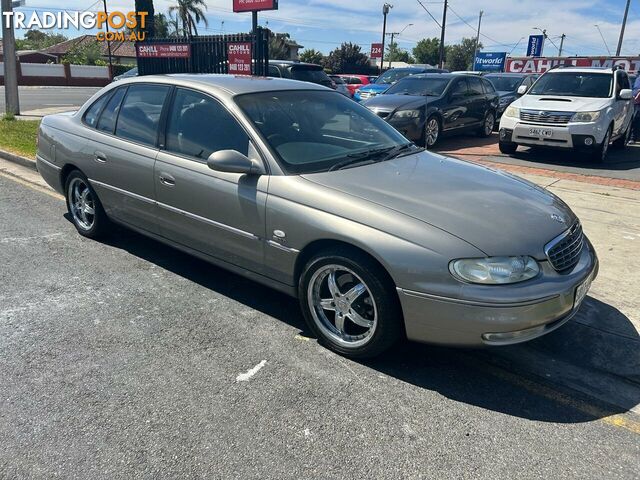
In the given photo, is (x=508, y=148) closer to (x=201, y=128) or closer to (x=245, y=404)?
(x=201, y=128)

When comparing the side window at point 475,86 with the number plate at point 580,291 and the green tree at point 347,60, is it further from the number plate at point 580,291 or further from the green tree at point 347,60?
the green tree at point 347,60

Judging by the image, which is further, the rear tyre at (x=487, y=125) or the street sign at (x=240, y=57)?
the rear tyre at (x=487, y=125)

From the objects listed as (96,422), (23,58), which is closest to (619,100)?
(96,422)

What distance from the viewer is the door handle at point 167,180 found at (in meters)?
3.99

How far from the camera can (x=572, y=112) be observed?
30.9 feet

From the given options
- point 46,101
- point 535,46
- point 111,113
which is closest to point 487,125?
point 111,113

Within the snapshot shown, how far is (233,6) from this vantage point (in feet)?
42.7

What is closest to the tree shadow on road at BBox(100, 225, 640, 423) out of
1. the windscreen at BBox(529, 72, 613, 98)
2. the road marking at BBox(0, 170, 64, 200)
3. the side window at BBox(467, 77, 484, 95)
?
the road marking at BBox(0, 170, 64, 200)

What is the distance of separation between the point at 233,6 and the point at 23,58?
4626 centimetres

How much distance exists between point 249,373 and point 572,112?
8528 mm

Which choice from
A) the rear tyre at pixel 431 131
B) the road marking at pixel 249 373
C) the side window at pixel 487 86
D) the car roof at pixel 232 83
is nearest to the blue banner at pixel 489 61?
the side window at pixel 487 86

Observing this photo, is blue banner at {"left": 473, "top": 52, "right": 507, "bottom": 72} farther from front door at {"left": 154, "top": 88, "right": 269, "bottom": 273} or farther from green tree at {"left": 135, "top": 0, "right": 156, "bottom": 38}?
front door at {"left": 154, "top": 88, "right": 269, "bottom": 273}

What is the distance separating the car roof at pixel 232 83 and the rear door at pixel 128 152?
0.11 meters

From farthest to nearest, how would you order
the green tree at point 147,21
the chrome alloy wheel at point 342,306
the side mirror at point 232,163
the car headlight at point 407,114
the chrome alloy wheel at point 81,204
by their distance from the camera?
the green tree at point 147,21 < the car headlight at point 407,114 < the chrome alloy wheel at point 81,204 < the side mirror at point 232,163 < the chrome alloy wheel at point 342,306
